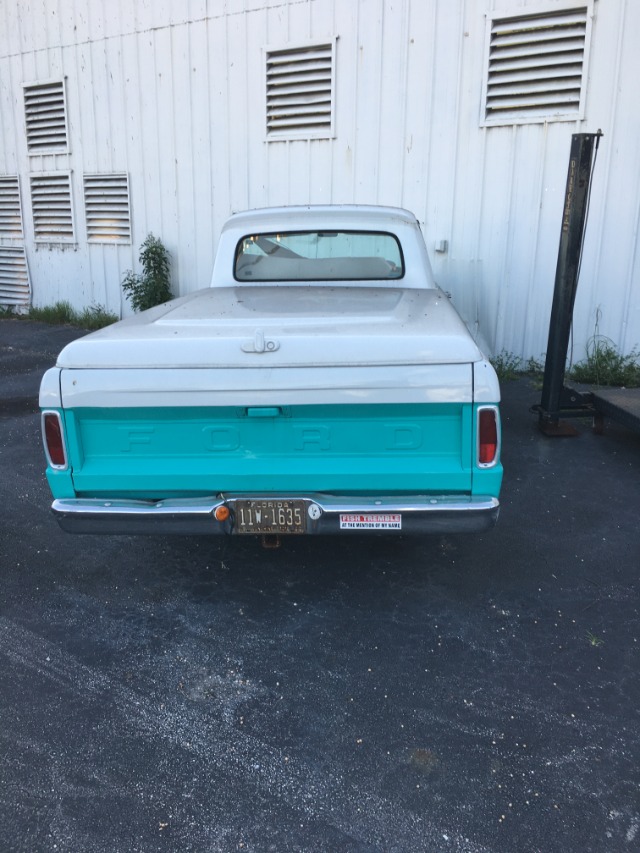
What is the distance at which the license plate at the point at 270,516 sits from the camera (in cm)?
319

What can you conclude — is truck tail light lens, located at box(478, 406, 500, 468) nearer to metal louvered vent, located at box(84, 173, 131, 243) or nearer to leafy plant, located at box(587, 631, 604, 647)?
leafy plant, located at box(587, 631, 604, 647)

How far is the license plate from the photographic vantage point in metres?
3.19

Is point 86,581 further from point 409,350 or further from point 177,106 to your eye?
point 177,106

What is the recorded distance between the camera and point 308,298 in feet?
13.9

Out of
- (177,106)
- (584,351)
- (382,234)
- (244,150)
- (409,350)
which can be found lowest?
(584,351)

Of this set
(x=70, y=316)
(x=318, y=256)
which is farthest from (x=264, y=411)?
(x=70, y=316)

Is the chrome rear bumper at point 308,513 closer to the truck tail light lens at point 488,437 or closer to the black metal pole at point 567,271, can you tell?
the truck tail light lens at point 488,437

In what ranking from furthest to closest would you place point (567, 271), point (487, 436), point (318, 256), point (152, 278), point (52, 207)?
point (52, 207) → point (152, 278) → point (567, 271) → point (318, 256) → point (487, 436)

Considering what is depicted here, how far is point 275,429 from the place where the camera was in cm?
318

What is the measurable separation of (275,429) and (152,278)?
25.6ft

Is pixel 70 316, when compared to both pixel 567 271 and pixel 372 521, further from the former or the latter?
pixel 372 521

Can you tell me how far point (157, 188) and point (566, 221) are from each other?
6751 mm

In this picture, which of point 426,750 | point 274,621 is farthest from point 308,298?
point 426,750

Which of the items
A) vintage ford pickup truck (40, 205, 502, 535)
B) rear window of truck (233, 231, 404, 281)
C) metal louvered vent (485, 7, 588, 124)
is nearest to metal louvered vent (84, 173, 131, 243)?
metal louvered vent (485, 7, 588, 124)
